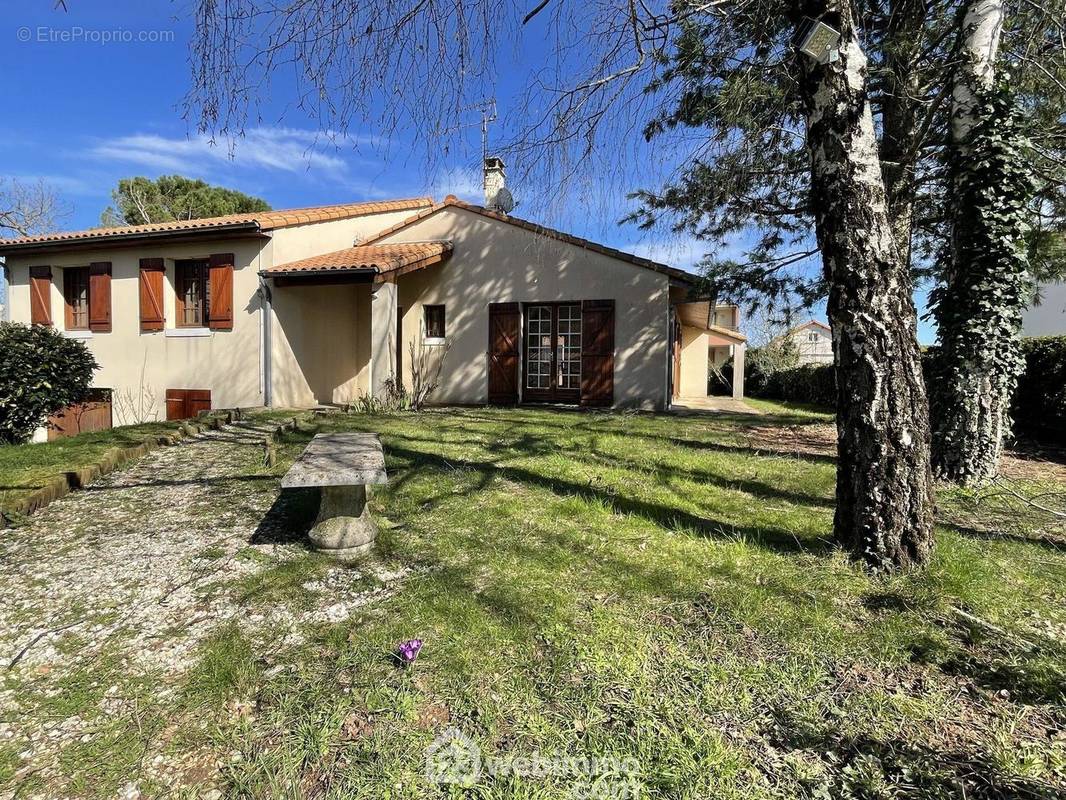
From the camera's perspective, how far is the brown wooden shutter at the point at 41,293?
1144 cm

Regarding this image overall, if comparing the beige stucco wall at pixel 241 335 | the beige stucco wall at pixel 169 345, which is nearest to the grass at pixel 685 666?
the beige stucco wall at pixel 241 335

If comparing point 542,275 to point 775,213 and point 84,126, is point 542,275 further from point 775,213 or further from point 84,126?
point 84,126

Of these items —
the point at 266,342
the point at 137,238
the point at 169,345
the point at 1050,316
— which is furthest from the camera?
the point at 1050,316

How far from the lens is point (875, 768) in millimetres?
1549

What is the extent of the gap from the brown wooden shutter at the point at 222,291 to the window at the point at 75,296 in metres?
4.16

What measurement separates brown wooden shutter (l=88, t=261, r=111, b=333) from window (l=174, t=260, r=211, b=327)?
5.44 feet

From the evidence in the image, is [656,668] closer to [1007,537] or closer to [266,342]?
[1007,537]

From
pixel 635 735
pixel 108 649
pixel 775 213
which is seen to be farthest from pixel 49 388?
pixel 775 213

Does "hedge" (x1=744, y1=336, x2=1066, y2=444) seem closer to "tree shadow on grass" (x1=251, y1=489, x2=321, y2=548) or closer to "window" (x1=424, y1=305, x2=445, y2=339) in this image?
"tree shadow on grass" (x1=251, y1=489, x2=321, y2=548)

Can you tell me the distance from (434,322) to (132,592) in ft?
30.4

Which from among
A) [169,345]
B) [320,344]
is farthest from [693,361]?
[169,345]

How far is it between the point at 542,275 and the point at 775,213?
4612 millimetres

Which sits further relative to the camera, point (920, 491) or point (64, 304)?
point (64, 304)

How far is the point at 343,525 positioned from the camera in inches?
126
